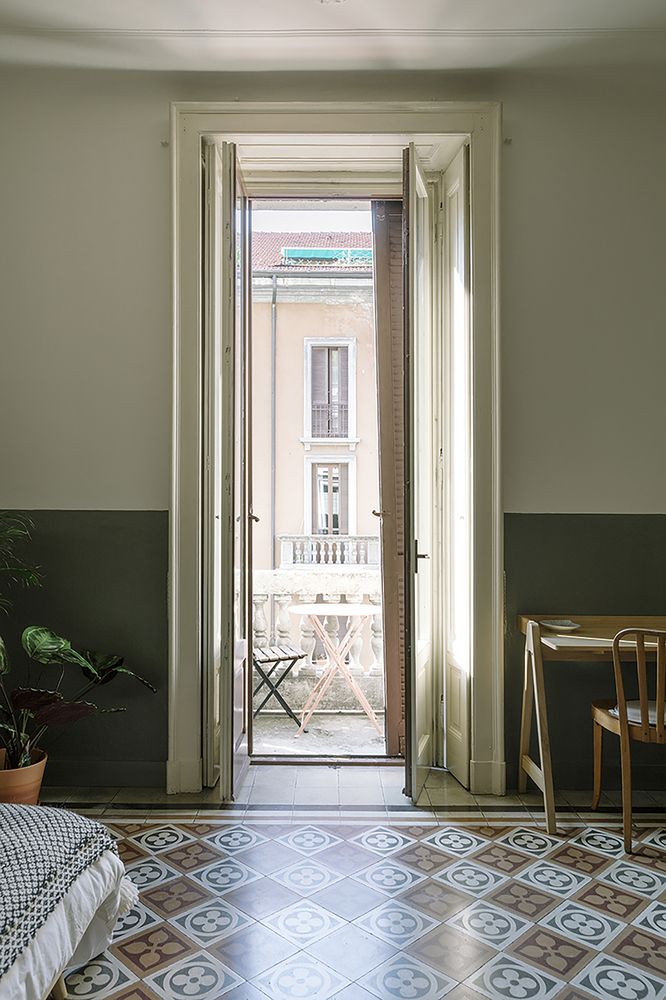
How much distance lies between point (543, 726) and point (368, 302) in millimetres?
11124

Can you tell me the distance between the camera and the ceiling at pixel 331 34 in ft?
11.2

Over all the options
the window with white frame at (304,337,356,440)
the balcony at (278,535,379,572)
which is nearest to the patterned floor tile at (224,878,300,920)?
the balcony at (278,535,379,572)

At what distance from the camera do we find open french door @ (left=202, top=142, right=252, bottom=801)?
11.9 ft

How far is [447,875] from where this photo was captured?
9.60 ft

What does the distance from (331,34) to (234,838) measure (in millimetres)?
3339

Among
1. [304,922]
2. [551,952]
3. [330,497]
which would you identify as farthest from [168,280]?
[330,497]

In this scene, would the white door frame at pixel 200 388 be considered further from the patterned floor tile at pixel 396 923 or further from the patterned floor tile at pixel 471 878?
the patterned floor tile at pixel 396 923

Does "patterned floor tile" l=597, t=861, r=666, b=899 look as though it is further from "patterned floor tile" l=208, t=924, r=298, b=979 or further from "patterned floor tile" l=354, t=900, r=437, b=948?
"patterned floor tile" l=208, t=924, r=298, b=979

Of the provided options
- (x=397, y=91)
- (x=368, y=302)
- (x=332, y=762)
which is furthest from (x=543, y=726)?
(x=368, y=302)

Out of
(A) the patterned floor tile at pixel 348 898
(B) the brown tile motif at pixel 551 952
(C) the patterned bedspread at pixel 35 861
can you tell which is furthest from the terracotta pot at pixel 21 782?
(B) the brown tile motif at pixel 551 952

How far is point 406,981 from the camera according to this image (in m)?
2.28

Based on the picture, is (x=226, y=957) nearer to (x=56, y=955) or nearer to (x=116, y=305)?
(x=56, y=955)

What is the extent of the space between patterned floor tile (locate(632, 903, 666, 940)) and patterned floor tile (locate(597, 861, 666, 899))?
0.08 metres

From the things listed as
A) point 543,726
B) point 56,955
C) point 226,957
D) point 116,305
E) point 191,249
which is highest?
point 191,249
